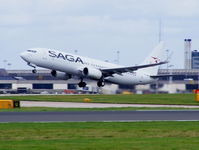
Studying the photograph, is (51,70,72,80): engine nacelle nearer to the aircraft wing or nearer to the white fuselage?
the white fuselage

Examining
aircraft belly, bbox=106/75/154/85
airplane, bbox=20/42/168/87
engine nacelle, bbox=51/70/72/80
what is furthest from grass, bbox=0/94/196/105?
aircraft belly, bbox=106/75/154/85

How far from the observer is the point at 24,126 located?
32250 millimetres

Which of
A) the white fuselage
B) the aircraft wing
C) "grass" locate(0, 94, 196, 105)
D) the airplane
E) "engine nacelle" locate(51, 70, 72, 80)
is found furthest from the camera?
the aircraft wing

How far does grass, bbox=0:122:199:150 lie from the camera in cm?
2375

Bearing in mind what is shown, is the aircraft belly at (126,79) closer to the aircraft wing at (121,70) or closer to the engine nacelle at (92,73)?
Answer: the aircraft wing at (121,70)

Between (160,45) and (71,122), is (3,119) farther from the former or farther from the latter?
(160,45)

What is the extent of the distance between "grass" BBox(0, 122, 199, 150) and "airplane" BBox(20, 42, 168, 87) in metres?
45.0

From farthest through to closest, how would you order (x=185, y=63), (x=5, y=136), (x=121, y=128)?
(x=185, y=63) < (x=121, y=128) < (x=5, y=136)

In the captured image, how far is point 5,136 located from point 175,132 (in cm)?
809

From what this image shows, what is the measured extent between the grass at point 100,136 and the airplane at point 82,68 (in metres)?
45.0

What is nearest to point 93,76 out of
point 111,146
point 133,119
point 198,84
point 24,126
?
point 198,84

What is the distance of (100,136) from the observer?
91.7ft

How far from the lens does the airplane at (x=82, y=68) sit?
78.6 meters

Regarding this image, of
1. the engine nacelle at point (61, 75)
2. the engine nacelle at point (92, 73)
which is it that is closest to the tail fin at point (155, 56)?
the engine nacelle at point (92, 73)
